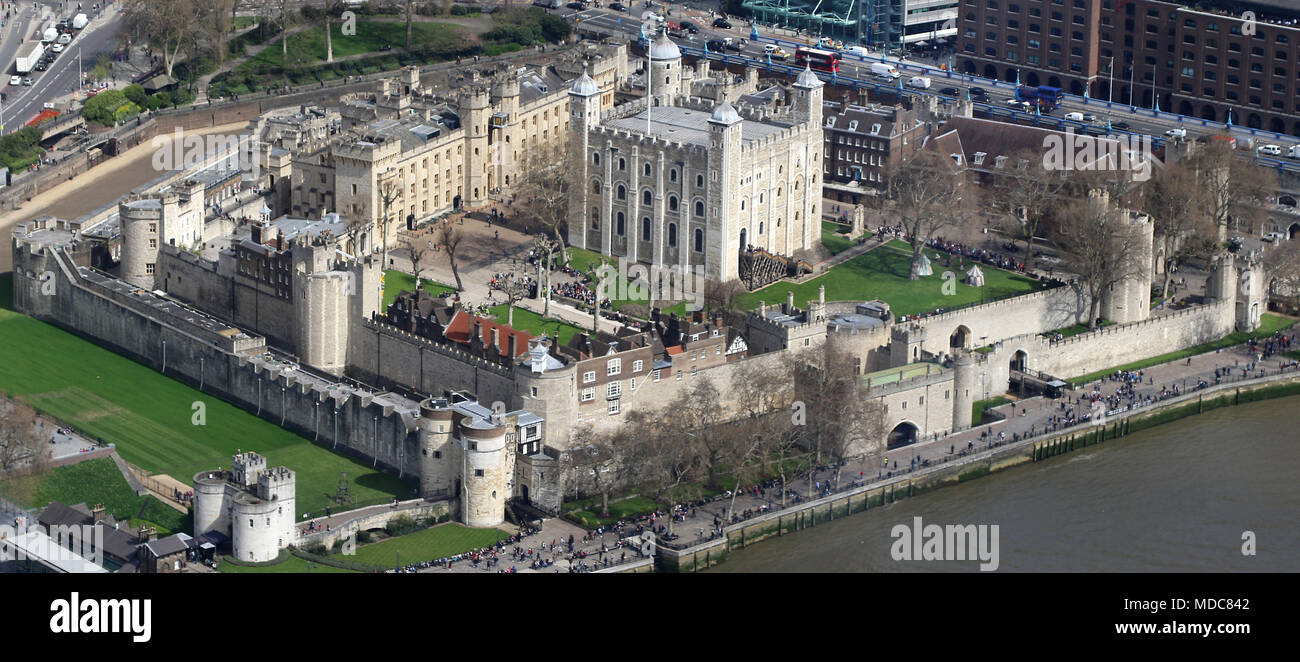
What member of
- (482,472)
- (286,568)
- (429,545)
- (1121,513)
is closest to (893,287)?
(1121,513)

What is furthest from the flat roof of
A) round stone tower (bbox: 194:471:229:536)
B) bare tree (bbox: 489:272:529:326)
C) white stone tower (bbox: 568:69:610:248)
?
round stone tower (bbox: 194:471:229:536)

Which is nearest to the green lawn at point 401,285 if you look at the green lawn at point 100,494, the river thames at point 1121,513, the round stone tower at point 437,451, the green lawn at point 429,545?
the round stone tower at point 437,451

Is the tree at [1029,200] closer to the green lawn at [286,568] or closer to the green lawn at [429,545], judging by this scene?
the green lawn at [429,545]

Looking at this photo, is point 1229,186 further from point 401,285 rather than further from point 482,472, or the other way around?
point 482,472

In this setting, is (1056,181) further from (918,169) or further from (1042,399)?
(1042,399)

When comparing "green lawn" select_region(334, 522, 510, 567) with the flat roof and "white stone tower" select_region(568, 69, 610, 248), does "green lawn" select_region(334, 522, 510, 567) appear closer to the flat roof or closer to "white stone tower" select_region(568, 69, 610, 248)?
the flat roof

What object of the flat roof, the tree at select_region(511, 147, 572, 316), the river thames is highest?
the flat roof

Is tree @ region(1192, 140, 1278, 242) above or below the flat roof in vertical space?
below
